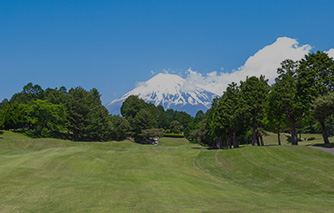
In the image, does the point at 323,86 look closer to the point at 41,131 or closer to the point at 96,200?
the point at 96,200

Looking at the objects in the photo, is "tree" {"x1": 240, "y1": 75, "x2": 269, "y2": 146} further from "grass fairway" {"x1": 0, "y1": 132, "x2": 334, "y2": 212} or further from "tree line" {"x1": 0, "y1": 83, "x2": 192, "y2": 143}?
"tree line" {"x1": 0, "y1": 83, "x2": 192, "y2": 143}

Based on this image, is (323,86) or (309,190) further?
(323,86)

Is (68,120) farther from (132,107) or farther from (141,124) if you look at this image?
(132,107)

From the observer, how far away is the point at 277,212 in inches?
454

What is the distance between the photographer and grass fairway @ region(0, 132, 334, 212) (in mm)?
12203

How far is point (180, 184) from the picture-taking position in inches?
782

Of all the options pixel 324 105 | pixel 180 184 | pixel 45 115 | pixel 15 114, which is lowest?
pixel 180 184

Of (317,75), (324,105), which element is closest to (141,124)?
(317,75)

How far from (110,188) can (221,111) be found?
156 ft

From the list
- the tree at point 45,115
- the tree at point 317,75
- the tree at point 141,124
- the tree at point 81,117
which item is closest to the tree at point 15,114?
the tree at point 45,115

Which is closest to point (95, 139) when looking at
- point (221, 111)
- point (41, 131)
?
point (41, 131)

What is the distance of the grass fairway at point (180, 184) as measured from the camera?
12.2 m

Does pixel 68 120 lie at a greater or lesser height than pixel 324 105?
greater

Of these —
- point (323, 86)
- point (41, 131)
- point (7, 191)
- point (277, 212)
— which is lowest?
point (277, 212)
